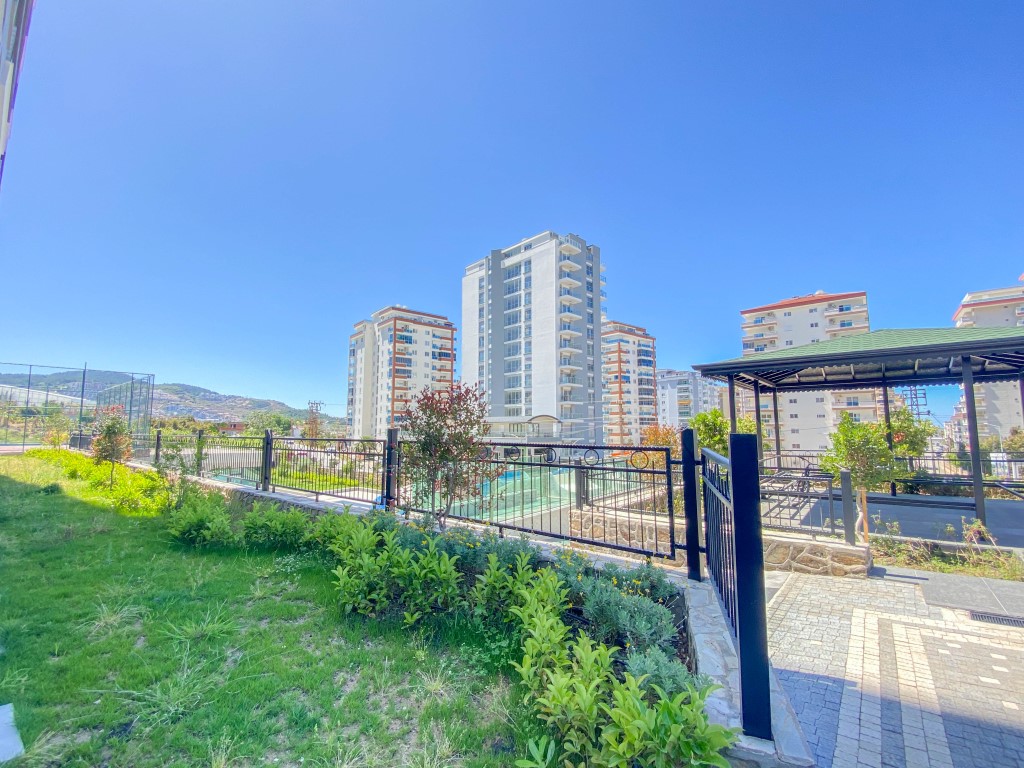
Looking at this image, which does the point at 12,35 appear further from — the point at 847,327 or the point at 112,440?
the point at 847,327

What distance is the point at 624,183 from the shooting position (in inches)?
527

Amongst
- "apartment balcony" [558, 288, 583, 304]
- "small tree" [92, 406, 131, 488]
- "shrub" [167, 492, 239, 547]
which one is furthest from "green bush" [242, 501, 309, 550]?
"apartment balcony" [558, 288, 583, 304]

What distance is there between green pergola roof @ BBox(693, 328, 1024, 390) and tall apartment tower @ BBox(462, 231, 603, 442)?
1218 inches

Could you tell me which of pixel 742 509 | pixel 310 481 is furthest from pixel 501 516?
pixel 742 509

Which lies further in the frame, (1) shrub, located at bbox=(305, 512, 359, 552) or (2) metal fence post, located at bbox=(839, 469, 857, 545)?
(2) metal fence post, located at bbox=(839, 469, 857, 545)

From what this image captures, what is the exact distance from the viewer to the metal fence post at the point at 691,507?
3213 mm

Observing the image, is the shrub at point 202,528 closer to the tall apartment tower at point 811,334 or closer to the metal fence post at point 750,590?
the metal fence post at point 750,590

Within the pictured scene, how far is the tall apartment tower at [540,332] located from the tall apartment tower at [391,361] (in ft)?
47.1

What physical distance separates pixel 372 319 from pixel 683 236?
6007cm

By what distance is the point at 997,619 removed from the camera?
3.70m

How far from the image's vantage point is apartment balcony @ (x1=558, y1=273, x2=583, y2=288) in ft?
144

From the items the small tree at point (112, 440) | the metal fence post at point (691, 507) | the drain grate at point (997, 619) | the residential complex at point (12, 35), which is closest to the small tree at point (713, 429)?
the drain grate at point (997, 619)

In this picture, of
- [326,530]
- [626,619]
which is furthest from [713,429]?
[326,530]

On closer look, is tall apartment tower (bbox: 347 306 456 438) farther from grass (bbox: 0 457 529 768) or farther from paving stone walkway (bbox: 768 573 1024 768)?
paving stone walkway (bbox: 768 573 1024 768)
